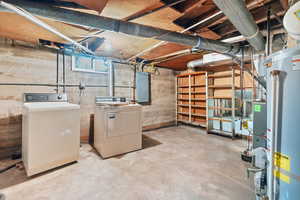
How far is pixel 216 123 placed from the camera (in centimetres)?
414

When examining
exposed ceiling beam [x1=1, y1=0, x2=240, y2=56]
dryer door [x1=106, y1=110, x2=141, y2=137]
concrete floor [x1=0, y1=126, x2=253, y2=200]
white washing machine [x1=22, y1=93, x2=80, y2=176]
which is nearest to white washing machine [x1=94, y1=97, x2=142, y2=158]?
dryer door [x1=106, y1=110, x2=141, y2=137]

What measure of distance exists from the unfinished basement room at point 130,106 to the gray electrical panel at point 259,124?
13 millimetres

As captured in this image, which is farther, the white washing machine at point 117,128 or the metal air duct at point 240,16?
the white washing machine at point 117,128

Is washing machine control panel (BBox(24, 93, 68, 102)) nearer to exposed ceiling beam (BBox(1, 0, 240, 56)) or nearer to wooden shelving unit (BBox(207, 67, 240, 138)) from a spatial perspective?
exposed ceiling beam (BBox(1, 0, 240, 56))

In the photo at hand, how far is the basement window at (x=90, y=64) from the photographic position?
3.15m

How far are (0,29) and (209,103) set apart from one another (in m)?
4.76

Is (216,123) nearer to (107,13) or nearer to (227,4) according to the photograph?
(227,4)

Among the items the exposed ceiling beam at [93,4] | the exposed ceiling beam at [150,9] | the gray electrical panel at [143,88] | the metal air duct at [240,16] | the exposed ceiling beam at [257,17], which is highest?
the exposed ceiling beam at [257,17]

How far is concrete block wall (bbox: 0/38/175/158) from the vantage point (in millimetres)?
2469

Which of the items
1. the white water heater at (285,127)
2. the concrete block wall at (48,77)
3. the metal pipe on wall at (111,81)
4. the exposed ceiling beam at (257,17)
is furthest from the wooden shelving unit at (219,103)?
the white water heater at (285,127)

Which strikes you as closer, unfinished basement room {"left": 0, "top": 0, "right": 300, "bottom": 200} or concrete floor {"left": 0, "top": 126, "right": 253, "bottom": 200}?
unfinished basement room {"left": 0, "top": 0, "right": 300, "bottom": 200}

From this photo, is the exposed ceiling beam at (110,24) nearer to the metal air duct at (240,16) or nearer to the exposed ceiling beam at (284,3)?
the metal air duct at (240,16)

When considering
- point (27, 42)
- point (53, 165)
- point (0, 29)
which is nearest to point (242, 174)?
point (53, 165)

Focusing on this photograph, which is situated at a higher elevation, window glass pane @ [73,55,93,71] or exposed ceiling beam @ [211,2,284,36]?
exposed ceiling beam @ [211,2,284,36]
